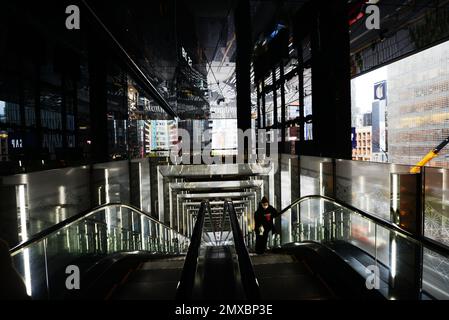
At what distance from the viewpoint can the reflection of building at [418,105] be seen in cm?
800

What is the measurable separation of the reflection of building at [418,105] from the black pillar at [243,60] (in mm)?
4536

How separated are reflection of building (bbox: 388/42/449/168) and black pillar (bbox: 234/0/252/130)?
4.54 metres

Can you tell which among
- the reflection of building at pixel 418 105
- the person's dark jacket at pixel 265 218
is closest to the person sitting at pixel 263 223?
the person's dark jacket at pixel 265 218

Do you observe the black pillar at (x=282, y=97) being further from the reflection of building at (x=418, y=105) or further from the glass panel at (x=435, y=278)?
the glass panel at (x=435, y=278)

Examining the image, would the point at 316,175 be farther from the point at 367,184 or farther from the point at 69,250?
the point at 69,250

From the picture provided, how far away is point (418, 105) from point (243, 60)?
686cm

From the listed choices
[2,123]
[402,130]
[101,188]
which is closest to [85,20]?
[2,123]

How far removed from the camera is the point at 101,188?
6426mm

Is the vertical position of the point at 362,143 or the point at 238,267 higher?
the point at 362,143

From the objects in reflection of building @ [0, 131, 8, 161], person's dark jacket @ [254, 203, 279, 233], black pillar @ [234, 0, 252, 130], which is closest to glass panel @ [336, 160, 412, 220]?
person's dark jacket @ [254, 203, 279, 233]

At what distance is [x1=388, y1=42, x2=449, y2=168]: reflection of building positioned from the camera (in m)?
8.00

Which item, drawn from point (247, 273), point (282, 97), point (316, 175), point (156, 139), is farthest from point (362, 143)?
point (156, 139)

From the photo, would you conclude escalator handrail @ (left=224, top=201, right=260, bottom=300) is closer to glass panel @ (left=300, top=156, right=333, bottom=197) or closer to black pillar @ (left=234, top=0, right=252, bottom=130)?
glass panel @ (left=300, top=156, right=333, bottom=197)

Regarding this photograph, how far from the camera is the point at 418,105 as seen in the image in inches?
431
